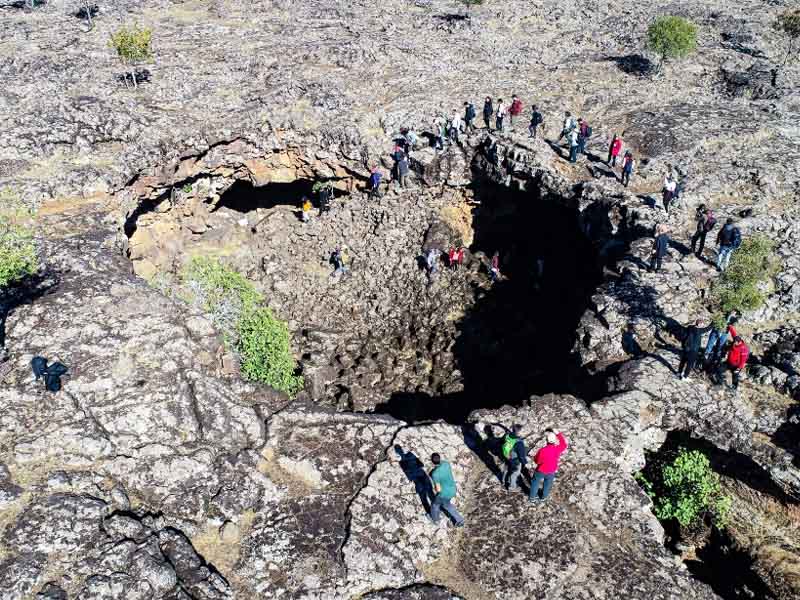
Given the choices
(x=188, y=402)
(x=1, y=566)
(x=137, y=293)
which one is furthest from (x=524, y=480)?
(x=137, y=293)

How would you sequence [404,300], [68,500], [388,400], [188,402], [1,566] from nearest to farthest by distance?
[1,566] → [68,500] → [188,402] → [388,400] → [404,300]

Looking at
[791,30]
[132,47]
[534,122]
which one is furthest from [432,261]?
[791,30]

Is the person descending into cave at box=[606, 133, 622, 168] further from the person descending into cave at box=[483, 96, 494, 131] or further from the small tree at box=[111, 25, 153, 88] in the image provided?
the small tree at box=[111, 25, 153, 88]

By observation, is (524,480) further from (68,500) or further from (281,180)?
(281,180)

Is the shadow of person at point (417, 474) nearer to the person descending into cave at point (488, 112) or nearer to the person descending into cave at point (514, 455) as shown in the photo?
the person descending into cave at point (514, 455)

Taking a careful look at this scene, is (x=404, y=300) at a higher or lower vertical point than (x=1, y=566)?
lower

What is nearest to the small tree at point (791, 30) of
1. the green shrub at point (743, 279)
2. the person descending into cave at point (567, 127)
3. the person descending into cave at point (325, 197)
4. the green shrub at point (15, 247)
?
the person descending into cave at point (567, 127)

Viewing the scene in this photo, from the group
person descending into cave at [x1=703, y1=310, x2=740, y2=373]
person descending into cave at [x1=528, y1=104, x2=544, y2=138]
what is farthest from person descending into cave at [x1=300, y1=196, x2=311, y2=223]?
person descending into cave at [x1=703, y1=310, x2=740, y2=373]
